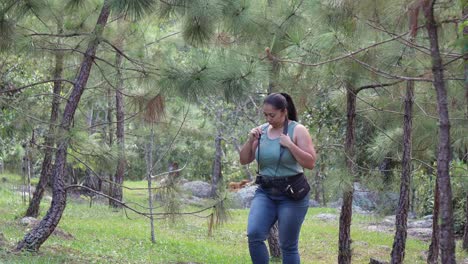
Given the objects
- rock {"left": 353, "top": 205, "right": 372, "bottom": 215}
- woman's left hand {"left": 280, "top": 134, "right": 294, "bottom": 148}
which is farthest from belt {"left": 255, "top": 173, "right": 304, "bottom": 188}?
rock {"left": 353, "top": 205, "right": 372, "bottom": 215}

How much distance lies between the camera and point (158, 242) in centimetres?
1113

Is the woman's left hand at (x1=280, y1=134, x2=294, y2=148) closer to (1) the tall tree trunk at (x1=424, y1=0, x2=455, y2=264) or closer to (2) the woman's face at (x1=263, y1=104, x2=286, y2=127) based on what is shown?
(2) the woman's face at (x1=263, y1=104, x2=286, y2=127)

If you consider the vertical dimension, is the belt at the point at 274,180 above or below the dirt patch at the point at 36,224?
above

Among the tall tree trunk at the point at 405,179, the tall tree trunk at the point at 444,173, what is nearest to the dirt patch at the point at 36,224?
the tall tree trunk at the point at 405,179

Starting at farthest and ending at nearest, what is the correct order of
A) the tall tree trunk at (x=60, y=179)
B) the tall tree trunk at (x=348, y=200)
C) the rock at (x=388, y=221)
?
1. the rock at (x=388, y=221)
2. the tall tree trunk at (x=348, y=200)
3. the tall tree trunk at (x=60, y=179)

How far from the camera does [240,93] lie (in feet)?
20.6

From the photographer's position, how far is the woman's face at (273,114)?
5.05 m

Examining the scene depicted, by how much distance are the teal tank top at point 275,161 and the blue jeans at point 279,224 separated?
0.53 feet

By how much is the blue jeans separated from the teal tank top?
6.4 inches

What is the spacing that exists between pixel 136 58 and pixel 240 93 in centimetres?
145

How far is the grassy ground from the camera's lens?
7413mm

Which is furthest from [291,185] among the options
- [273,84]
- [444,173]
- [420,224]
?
[420,224]

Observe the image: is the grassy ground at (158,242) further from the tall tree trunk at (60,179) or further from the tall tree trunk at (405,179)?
the tall tree trunk at (405,179)

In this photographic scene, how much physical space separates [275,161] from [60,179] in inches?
100
